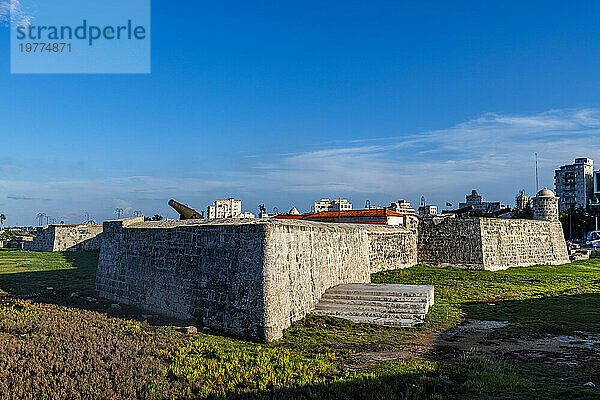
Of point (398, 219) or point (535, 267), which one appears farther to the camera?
point (398, 219)

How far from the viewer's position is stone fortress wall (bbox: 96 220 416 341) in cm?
1004

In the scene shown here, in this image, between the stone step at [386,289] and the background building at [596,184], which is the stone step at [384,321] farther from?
the background building at [596,184]

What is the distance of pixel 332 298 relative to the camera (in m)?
13.1

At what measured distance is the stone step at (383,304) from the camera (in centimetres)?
1204

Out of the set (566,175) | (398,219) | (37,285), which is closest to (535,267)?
(398,219)

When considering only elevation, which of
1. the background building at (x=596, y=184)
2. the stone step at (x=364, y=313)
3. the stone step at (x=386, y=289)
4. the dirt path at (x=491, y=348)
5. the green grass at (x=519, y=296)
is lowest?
the green grass at (x=519, y=296)

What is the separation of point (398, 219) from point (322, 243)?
2057 cm

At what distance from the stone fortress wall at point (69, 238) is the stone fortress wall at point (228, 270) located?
20.7m

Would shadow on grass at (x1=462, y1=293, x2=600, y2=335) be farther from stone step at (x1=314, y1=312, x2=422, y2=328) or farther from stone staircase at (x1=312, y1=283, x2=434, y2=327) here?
stone step at (x1=314, y1=312, x2=422, y2=328)

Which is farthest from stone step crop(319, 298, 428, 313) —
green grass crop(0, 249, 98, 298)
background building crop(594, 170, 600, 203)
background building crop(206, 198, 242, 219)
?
Answer: background building crop(594, 170, 600, 203)

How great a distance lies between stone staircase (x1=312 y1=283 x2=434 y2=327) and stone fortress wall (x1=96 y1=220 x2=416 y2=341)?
0.49 metres

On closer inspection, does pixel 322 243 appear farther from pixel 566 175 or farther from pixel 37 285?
pixel 566 175

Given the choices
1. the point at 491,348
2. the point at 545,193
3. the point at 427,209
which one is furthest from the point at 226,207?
the point at 427,209

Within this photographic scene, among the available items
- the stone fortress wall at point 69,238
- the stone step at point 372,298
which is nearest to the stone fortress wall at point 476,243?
the stone step at point 372,298
